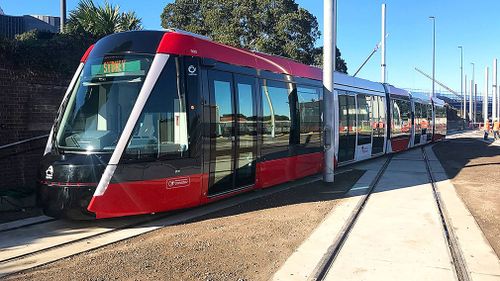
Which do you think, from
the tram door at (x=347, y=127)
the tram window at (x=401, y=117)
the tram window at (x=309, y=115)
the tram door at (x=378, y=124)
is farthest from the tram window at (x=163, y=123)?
the tram window at (x=401, y=117)

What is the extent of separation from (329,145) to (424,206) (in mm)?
3454

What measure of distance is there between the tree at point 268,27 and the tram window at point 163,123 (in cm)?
1992

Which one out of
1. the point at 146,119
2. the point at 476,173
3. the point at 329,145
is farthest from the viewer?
the point at 476,173

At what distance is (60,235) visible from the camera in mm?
7000

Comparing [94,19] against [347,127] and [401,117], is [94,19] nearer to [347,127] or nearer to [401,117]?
[347,127]

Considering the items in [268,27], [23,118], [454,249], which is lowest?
[454,249]

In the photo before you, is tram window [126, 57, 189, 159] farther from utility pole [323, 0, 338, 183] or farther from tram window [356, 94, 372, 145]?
tram window [356, 94, 372, 145]

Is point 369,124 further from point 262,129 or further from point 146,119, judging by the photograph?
point 146,119

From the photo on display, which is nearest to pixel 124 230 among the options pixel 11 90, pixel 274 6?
pixel 11 90

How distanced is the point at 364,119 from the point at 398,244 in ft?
33.8

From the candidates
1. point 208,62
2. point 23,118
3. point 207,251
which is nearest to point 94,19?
point 23,118

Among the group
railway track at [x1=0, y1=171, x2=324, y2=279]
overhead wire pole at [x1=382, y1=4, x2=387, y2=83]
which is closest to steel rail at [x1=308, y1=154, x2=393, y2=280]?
railway track at [x1=0, y1=171, x2=324, y2=279]

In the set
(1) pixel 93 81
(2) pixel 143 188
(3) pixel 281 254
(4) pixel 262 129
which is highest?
(1) pixel 93 81

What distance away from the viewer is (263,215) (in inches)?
333
